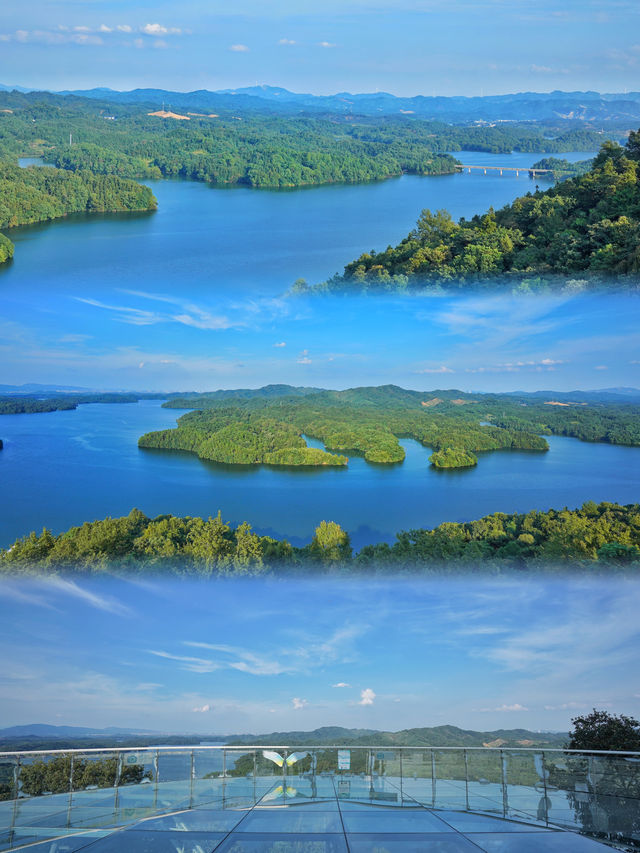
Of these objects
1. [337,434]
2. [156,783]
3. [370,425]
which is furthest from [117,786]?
[370,425]

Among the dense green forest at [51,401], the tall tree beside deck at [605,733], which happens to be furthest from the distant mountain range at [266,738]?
the dense green forest at [51,401]

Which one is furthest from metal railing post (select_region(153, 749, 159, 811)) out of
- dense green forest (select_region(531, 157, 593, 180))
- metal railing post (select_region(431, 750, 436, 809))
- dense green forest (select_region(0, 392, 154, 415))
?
dense green forest (select_region(531, 157, 593, 180))

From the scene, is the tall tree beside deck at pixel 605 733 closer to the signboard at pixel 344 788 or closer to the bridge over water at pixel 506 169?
the signboard at pixel 344 788

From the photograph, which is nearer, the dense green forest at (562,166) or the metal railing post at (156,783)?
the metal railing post at (156,783)

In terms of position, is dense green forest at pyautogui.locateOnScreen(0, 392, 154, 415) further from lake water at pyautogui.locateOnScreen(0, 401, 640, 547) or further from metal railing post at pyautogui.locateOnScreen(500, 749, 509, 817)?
metal railing post at pyautogui.locateOnScreen(500, 749, 509, 817)

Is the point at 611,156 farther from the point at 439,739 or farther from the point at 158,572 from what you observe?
the point at 439,739

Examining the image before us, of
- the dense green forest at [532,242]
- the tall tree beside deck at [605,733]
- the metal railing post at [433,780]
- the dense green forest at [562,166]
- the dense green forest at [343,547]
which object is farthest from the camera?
the dense green forest at [562,166]
